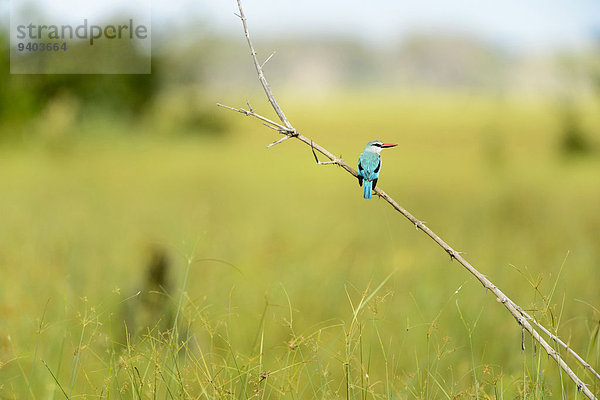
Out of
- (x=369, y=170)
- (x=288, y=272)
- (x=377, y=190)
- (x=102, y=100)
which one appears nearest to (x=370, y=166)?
(x=369, y=170)

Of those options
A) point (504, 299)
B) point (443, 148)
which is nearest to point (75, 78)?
point (443, 148)

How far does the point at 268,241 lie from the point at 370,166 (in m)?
4.89

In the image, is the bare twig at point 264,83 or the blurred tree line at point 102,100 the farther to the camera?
the blurred tree line at point 102,100

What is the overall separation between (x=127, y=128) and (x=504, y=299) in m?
17.8

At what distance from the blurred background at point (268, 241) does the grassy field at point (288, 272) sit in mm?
31

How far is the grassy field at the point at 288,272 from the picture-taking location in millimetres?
1670

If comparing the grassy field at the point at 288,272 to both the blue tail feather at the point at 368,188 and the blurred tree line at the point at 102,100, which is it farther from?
the blurred tree line at the point at 102,100

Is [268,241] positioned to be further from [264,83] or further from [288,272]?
[264,83]

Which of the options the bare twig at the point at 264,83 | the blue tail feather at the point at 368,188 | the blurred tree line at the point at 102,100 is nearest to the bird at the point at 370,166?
the blue tail feather at the point at 368,188

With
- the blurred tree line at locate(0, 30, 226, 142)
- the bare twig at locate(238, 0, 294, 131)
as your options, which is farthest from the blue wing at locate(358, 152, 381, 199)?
the blurred tree line at locate(0, 30, 226, 142)

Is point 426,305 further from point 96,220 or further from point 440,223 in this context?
point 96,220

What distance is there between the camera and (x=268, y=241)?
582cm

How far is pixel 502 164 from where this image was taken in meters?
11.7

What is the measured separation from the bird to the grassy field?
194 millimetres
